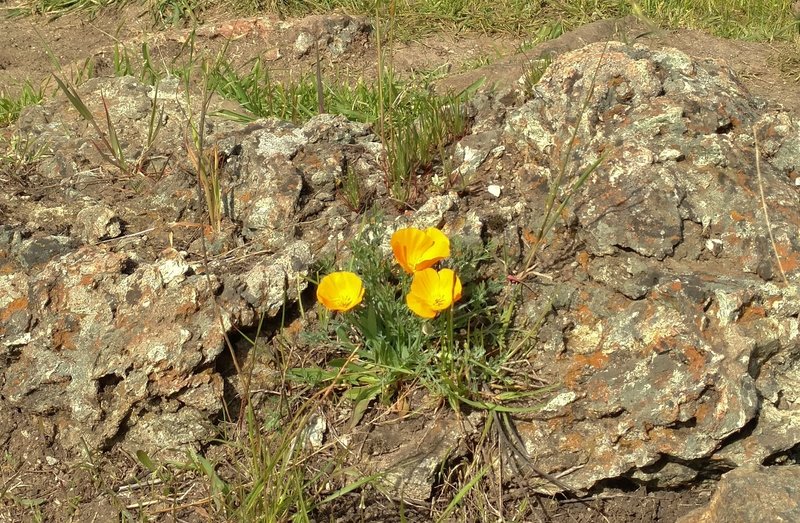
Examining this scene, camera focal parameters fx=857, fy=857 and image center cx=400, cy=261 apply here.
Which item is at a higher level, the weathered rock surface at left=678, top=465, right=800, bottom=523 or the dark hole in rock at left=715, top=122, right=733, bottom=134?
the dark hole in rock at left=715, top=122, right=733, bottom=134

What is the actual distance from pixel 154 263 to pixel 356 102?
141cm

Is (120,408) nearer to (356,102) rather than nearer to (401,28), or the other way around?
(356,102)

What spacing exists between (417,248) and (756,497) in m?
1.02

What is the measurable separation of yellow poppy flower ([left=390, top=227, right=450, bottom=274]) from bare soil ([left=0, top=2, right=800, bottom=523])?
66 cm

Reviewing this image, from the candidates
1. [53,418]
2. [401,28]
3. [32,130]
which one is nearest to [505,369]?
[53,418]

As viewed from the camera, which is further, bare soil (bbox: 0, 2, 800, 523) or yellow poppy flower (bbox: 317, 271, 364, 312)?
bare soil (bbox: 0, 2, 800, 523)

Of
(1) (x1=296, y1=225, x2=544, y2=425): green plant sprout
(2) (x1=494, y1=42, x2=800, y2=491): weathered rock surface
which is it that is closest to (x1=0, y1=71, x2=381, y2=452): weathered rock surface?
(1) (x1=296, y1=225, x2=544, y2=425): green plant sprout

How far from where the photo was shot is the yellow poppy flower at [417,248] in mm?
2201

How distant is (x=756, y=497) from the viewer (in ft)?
6.71

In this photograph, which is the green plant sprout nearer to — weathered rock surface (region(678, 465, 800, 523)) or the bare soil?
the bare soil

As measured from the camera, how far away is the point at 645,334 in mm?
2391

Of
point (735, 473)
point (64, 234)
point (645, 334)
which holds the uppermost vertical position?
point (64, 234)

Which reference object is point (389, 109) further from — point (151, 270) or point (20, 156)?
point (20, 156)

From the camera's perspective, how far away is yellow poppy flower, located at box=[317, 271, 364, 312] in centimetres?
220
